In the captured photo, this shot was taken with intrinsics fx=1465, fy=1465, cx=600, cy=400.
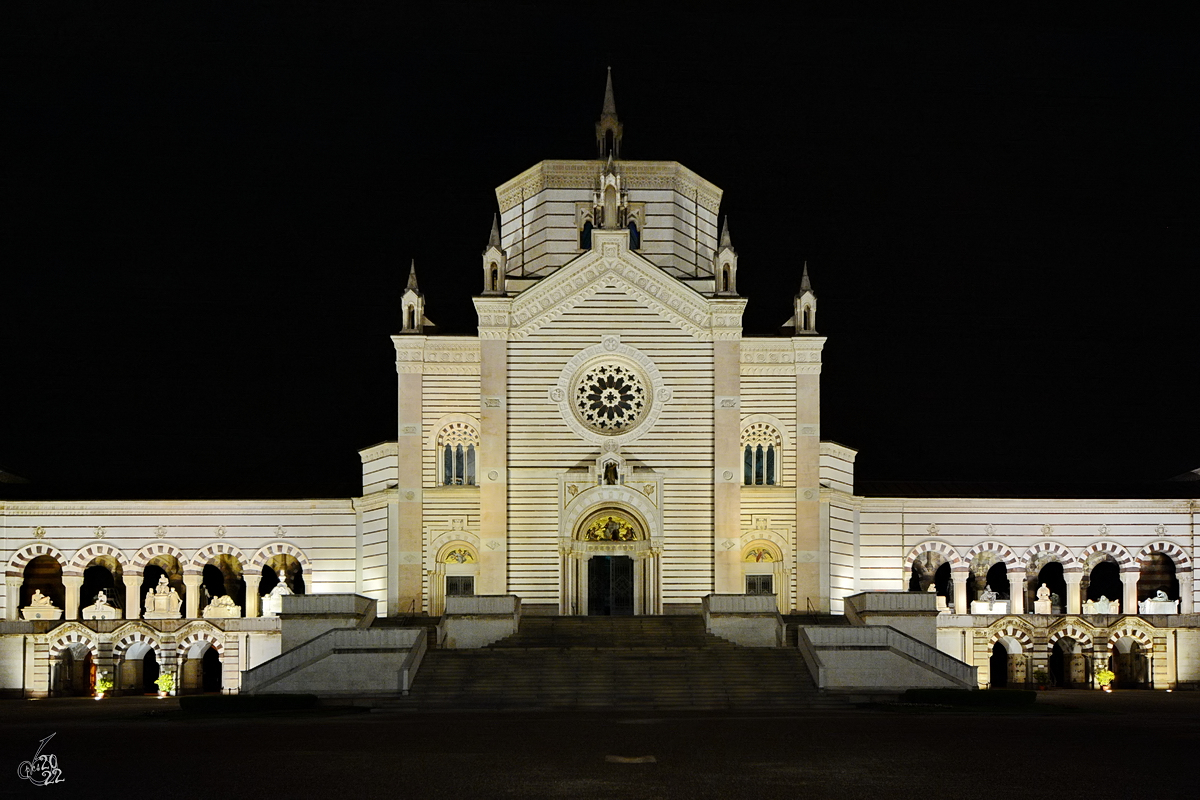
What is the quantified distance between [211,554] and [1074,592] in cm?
3256

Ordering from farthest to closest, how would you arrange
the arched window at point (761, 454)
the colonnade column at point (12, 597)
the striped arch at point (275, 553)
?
the striped arch at point (275, 553) → the arched window at point (761, 454) → the colonnade column at point (12, 597)

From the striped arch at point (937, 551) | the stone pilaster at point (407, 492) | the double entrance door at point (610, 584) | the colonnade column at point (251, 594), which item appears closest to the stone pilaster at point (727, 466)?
the double entrance door at point (610, 584)

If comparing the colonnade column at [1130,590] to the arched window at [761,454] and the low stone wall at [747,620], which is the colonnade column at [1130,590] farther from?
the low stone wall at [747,620]

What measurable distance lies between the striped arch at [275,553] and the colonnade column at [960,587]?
2435 cm

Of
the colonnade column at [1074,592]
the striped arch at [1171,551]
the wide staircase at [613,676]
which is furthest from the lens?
the striped arch at [1171,551]

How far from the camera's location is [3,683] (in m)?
52.0

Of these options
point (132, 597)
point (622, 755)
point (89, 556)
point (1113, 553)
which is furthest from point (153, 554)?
point (1113, 553)

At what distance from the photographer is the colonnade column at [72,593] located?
53709mm

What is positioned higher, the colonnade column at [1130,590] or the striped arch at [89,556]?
the striped arch at [89,556]

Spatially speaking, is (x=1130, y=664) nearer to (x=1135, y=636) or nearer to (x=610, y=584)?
(x=1135, y=636)

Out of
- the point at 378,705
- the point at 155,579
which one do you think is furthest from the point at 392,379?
the point at 378,705

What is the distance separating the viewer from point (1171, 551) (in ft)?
182

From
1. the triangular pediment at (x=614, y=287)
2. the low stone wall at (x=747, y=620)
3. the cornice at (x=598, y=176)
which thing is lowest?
the low stone wall at (x=747, y=620)

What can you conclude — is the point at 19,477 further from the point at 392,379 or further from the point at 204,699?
the point at 204,699
